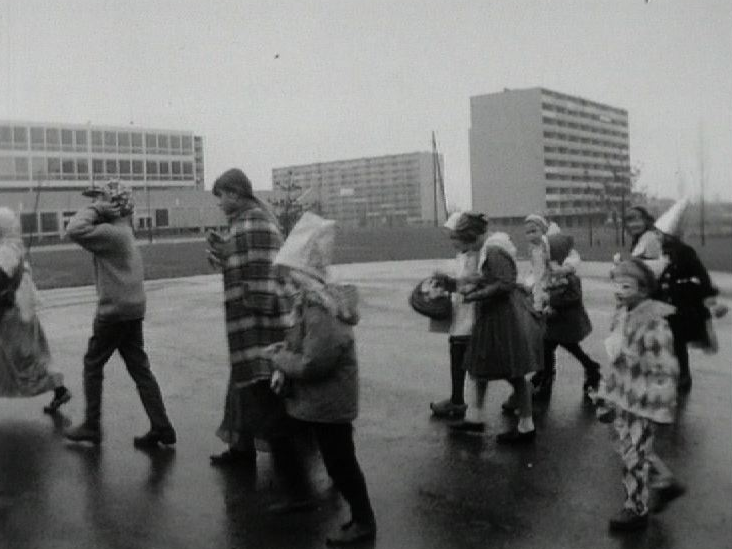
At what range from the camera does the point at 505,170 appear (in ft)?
390

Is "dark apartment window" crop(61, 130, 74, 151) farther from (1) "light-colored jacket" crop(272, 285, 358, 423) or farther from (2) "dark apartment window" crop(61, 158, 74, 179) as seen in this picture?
(1) "light-colored jacket" crop(272, 285, 358, 423)

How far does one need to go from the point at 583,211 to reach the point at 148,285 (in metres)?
106

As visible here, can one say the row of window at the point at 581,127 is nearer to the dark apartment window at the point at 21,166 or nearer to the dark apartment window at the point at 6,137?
the dark apartment window at the point at 21,166

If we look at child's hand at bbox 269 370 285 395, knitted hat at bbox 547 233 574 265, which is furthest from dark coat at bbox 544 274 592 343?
child's hand at bbox 269 370 285 395

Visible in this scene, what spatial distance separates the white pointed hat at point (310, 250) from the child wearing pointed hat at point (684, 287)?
3.26m

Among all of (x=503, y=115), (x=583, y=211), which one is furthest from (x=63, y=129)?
(x=583, y=211)

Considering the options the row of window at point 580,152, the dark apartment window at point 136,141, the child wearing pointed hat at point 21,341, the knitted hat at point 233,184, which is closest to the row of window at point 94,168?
the dark apartment window at point 136,141

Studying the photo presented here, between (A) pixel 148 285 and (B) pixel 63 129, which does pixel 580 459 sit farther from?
(B) pixel 63 129

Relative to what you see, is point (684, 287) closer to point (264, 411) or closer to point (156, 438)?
point (264, 411)

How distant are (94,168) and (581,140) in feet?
238

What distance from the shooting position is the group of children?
464 cm

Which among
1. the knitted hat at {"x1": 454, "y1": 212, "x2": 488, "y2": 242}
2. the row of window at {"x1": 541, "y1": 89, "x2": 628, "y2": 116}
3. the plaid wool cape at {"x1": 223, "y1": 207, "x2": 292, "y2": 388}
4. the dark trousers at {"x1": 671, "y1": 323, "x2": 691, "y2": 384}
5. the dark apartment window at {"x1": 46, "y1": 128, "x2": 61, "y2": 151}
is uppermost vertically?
the row of window at {"x1": 541, "y1": 89, "x2": 628, "y2": 116}

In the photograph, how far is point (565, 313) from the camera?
7766 millimetres

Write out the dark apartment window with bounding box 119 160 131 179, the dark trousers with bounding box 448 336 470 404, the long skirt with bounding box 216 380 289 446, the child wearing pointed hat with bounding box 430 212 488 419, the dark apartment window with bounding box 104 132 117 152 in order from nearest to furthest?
the long skirt with bounding box 216 380 289 446
the child wearing pointed hat with bounding box 430 212 488 419
the dark trousers with bounding box 448 336 470 404
the dark apartment window with bounding box 119 160 131 179
the dark apartment window with bounding box 104 132 117 152
